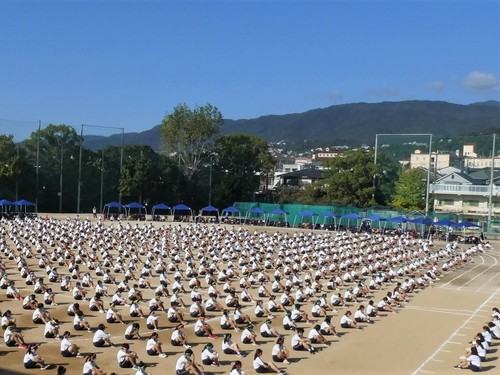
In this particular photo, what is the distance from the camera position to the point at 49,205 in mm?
71188

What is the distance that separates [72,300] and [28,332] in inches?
196

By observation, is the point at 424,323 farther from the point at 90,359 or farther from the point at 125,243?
the point at 125,243

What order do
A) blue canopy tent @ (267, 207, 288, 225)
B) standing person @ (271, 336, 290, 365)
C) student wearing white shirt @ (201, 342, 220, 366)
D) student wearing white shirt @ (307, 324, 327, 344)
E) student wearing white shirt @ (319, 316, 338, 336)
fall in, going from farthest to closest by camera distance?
blue canopy tent @ (267, 207, 288, 225) → student wearing white shirt @ (319, 316, 338, 336) → student wearing white shirt @ (307, 324, 327, 344) → standing person @ (271, 336, 290, 365) → student wearing white shirt @ (201, 342, 220, 366)

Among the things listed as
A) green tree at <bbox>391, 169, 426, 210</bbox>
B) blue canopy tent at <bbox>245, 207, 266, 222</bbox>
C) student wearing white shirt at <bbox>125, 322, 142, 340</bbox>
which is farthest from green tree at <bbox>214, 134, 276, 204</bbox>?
student wearing white shirt at <bbox>125, 322, 142, 340</bbox>

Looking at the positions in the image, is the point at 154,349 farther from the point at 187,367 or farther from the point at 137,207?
the point at 137,207

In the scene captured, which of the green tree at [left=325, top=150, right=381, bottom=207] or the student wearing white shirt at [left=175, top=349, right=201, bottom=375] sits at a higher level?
the green tree at [left=325, top=150, right=381, bottom=207]

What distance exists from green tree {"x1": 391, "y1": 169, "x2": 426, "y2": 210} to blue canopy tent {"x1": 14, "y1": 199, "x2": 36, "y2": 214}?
40.5 meters

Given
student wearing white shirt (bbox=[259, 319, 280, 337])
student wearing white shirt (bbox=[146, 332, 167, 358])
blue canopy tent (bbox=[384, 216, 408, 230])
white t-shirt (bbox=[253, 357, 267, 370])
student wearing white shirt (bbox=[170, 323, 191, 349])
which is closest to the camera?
white t-shirt (bbox=[253, 357, 267, 370])

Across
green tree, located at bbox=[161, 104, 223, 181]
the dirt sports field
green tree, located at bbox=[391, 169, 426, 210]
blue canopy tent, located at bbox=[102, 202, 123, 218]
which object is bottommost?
the dirt sports field

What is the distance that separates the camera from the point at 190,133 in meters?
89.1

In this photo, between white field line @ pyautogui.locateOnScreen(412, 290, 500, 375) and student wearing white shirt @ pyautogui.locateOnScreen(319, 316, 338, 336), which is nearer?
white field line @ pyautogui.locateOnScreen(412, 290, 500, 375)

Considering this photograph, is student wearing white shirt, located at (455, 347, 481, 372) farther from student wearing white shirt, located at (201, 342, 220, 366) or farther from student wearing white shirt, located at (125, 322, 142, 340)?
student wearing white shirt, located at (125, 322, 142, 340)

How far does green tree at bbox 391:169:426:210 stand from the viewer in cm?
7488

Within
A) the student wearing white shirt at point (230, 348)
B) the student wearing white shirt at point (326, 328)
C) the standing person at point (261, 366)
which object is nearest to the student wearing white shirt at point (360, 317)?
the student wearing white shirt at point (326, 328)
